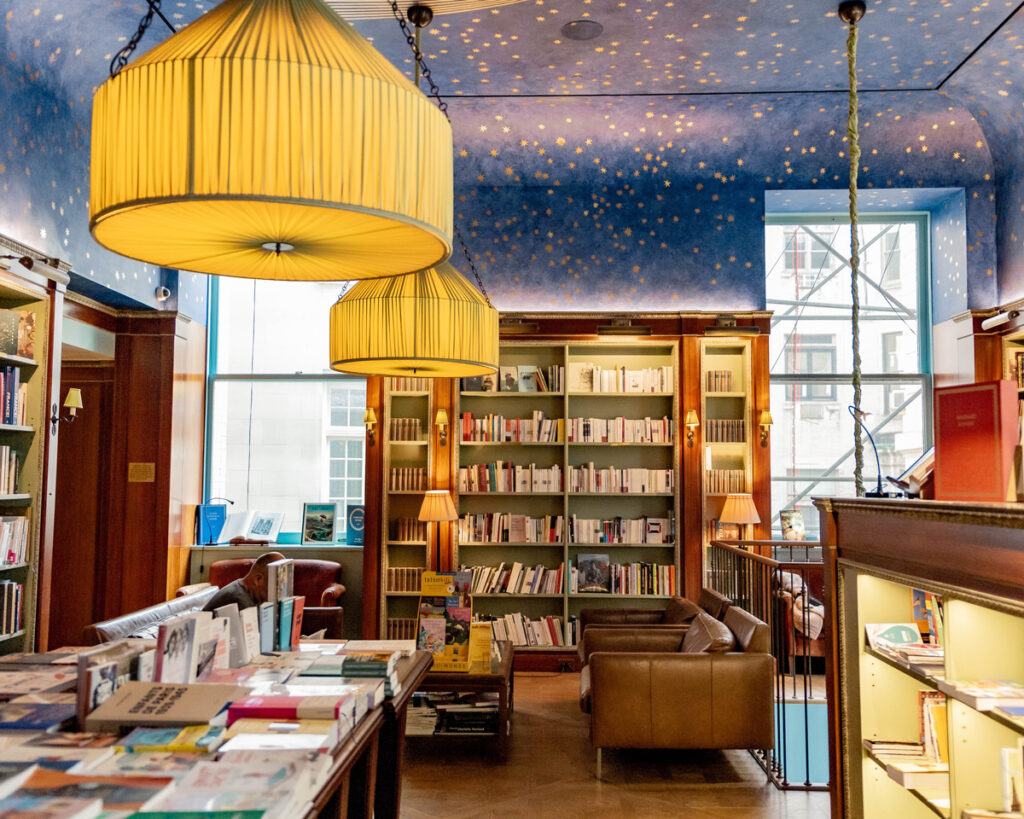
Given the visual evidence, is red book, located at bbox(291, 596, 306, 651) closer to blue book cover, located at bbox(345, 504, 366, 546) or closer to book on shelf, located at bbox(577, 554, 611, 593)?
book on shelf, located at bbox(577, 554, 611, 593)

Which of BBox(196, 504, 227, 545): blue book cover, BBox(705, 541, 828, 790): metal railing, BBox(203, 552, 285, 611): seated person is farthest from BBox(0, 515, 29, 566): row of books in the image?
BBox(705, 541, 828, 790): metal railing

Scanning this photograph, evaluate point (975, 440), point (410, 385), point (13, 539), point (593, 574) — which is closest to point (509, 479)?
point (593, 574)

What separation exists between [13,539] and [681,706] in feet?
13.2

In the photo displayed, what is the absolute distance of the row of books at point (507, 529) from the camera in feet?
24.9

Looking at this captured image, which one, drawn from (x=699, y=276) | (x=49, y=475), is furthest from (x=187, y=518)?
(x=699, y=276)

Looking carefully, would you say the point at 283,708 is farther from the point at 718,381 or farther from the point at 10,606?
the point at 718,381

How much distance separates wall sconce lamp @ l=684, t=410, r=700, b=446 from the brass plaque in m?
4.64

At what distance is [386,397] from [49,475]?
2915 mm

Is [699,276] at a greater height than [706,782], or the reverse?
[699,276]

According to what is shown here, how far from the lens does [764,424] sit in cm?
743

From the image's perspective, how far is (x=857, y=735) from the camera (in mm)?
3123

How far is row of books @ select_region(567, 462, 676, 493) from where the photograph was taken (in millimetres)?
7590

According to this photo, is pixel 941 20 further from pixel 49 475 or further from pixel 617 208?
pixel 49 475

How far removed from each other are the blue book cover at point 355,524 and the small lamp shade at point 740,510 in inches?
Result: 131
